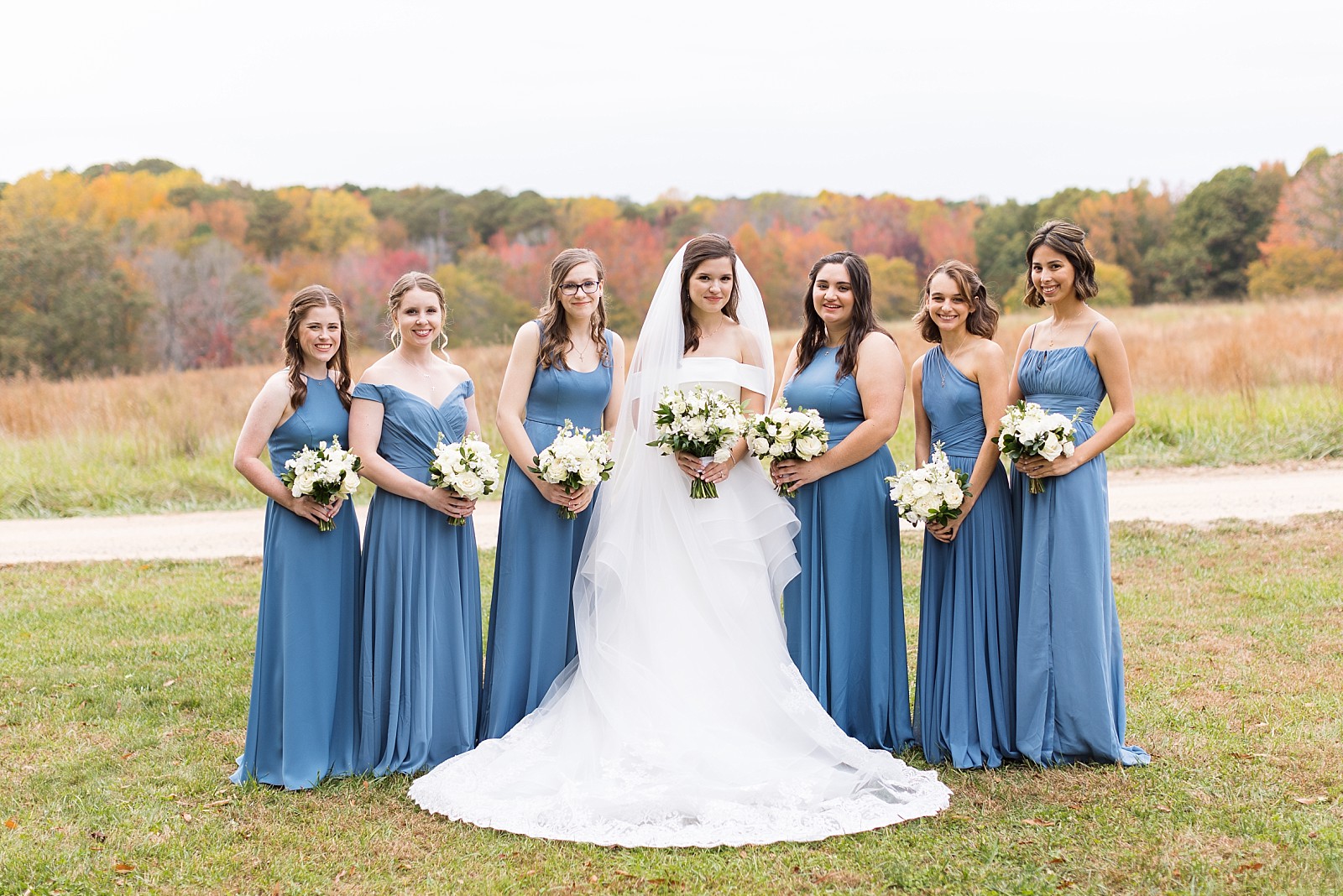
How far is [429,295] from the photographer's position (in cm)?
564

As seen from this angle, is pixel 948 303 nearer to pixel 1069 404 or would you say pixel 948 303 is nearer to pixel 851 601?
pixel 1069 404

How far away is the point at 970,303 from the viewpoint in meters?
5.59

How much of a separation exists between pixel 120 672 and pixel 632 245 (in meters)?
37.8

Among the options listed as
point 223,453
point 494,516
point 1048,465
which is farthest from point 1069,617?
point 223,453

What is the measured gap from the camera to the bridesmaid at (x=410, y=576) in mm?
5516

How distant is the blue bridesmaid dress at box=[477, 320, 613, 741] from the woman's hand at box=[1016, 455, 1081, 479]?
2180mm

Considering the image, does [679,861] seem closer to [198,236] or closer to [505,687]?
[505,687]

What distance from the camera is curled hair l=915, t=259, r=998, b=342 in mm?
5555

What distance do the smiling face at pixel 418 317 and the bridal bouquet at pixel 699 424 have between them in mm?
1204

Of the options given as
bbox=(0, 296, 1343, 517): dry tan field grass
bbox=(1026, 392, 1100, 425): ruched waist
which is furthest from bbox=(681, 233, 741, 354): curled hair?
bbox=(0, 296, 1343, 517): dry tan field grass

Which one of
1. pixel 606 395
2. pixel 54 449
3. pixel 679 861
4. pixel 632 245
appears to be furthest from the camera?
pixel 632 245

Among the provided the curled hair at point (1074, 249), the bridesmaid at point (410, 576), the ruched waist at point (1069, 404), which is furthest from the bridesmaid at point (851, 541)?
the bridesmaid at point (410, 576)

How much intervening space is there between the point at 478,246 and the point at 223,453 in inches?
1261

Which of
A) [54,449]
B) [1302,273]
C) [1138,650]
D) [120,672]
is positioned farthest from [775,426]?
[1302,273]
